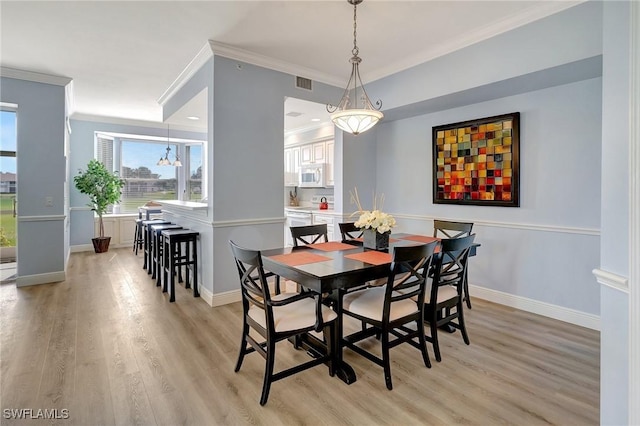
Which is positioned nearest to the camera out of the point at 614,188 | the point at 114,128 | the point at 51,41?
the point at 614,188

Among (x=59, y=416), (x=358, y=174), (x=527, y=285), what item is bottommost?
(x=59, y=416)

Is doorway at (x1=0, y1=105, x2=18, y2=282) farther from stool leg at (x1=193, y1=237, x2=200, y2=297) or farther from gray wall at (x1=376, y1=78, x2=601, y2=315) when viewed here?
gray wall at (x1=376, y1=78, x2=601, y2=315)

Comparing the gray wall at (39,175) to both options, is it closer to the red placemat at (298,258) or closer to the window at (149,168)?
the window at (149,168)

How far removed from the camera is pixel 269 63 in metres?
3.96

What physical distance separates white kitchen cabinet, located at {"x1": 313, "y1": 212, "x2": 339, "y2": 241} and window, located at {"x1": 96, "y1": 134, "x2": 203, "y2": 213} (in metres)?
3.87

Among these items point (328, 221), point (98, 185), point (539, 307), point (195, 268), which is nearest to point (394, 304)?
point (539, 307)

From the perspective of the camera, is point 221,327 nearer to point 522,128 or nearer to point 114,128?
point 522,128

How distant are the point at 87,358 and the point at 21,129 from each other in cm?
353

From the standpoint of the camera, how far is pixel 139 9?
285cm

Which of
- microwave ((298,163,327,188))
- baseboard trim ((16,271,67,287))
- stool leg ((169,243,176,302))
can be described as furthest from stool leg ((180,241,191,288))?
microwave ((298,163,327,188))

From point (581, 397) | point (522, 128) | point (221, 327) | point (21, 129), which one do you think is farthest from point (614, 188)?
point (21, 129)

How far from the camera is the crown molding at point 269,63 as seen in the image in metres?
3.57

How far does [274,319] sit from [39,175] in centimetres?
438

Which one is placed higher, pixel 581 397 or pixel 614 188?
pixel 614 188
